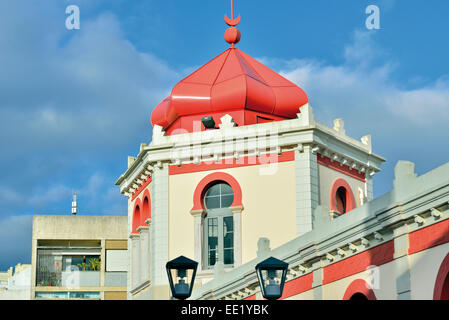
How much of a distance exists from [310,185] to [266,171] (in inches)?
62.8

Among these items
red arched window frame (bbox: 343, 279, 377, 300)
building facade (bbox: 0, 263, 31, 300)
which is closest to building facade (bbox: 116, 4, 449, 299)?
red arched window frame (bbox: 343, 279, 377, 300)

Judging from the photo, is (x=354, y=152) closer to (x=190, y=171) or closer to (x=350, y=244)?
(x=190, y=171)

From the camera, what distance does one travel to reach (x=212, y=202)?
87.0 feet

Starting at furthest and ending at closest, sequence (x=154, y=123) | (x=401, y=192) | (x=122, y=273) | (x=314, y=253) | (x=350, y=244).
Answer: (x=122, y=273), (x=154, y=123), (x=314, y=253), (x=350, y=244), (x=401, y=192)

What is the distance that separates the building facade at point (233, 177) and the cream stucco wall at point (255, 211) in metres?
0.03

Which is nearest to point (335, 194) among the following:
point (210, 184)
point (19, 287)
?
point (210, 184)

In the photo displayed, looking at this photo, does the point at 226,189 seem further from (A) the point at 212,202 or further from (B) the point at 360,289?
(B) the point at 360,289

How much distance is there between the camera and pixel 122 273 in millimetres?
52031

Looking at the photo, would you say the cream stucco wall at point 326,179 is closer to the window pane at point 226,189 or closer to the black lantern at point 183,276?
the window pane at point 226,189

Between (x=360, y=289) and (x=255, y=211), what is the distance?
9019 mm

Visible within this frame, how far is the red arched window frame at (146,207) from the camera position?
28.4 metres

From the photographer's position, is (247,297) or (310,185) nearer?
(247,297)

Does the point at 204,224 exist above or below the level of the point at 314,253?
above
